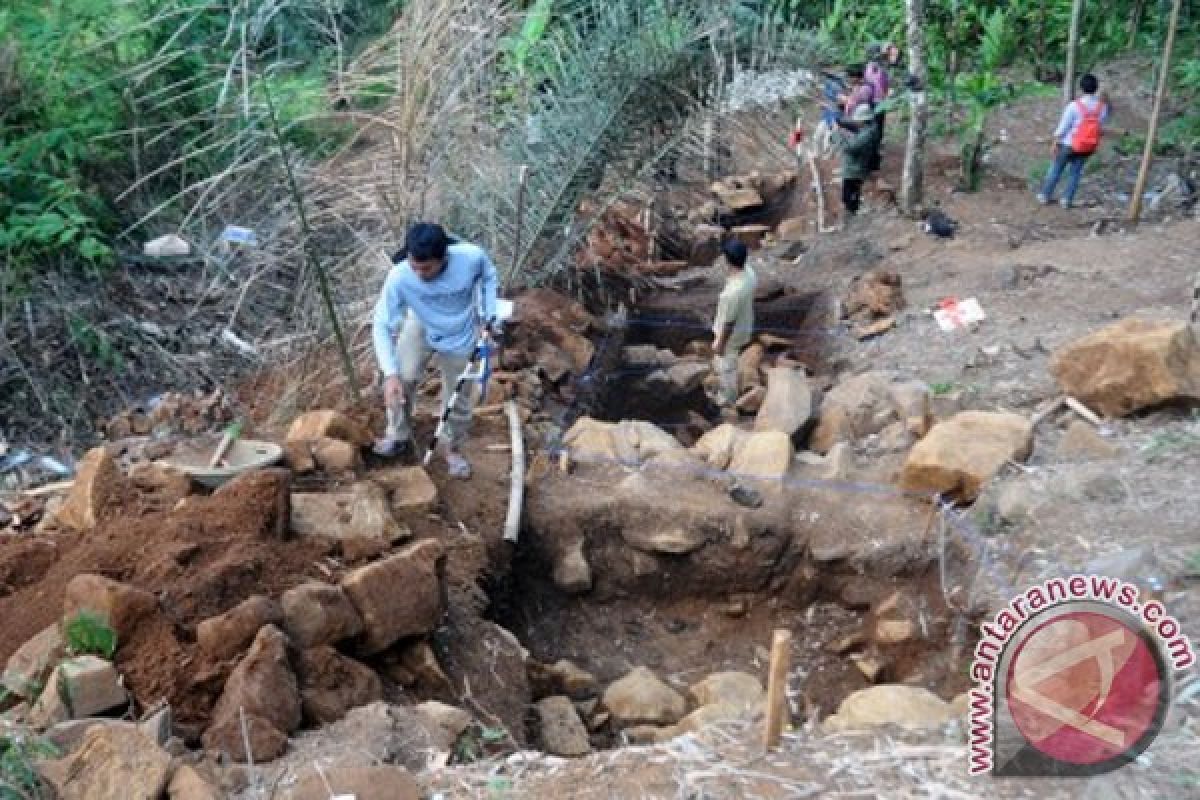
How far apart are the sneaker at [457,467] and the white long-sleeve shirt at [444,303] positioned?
2.08ft

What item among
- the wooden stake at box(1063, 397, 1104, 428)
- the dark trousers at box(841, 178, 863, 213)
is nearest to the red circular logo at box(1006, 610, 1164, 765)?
the wooden stake at box(1063, 397, 1104, 428)

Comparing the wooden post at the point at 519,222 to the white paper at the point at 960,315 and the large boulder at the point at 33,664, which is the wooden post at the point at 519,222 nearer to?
the white paper at the point at 960,315

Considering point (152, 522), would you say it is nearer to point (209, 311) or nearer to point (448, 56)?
point (448, 56)

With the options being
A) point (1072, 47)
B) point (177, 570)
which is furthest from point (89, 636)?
point (1072, 47)

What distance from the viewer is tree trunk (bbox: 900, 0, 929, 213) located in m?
9.16

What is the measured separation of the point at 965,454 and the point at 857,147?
5.30 m

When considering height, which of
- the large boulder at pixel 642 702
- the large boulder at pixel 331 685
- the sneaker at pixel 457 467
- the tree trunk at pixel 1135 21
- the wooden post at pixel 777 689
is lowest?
the large boulder at pixel 642 702

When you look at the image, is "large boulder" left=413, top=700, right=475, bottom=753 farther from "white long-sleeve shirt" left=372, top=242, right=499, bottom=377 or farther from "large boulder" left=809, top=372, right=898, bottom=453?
"large boulder" left=809, top=372, right=898, bottom=453

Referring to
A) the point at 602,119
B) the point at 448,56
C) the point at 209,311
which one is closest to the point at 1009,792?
the point at 448,56

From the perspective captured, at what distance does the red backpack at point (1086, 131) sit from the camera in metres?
9.45

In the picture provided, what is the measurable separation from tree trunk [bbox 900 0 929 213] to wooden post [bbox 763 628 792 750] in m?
7.32

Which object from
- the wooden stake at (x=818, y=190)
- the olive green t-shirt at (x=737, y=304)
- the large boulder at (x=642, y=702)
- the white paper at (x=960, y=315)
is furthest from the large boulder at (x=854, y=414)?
the wooden stake at (x=818, y=190)

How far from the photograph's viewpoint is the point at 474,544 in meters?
5.23

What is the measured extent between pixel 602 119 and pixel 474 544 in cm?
355
